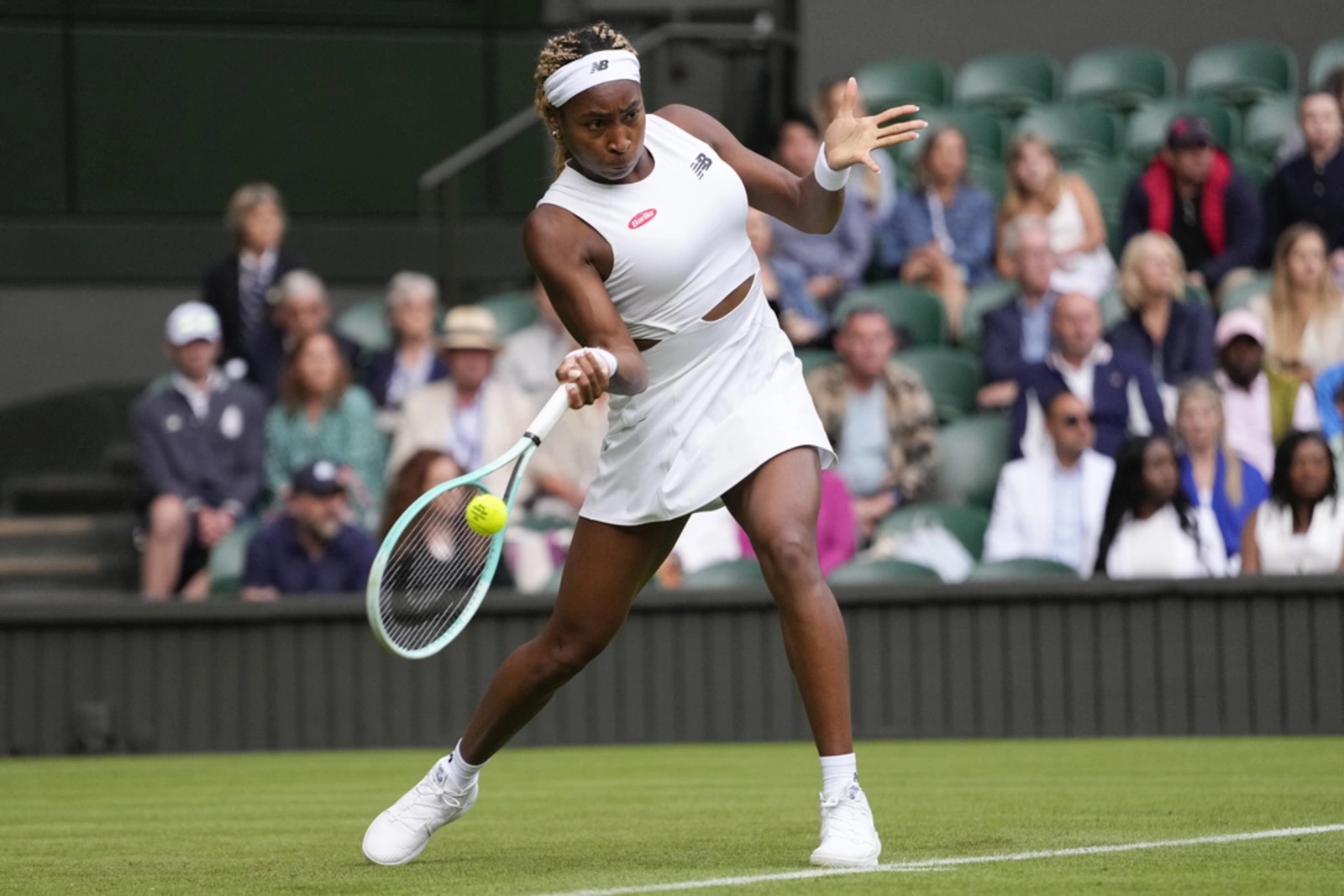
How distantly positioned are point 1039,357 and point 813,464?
5951mm

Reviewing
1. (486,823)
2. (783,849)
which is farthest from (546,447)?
(783,849)

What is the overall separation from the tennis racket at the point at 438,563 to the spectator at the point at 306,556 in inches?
175

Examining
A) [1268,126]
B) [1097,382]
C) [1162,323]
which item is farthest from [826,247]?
[1268,126]

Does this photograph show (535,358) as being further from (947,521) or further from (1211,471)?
(1211,471)

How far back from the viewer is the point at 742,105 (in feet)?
44.5

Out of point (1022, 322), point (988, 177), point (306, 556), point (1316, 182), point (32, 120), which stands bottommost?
point (306, 556)

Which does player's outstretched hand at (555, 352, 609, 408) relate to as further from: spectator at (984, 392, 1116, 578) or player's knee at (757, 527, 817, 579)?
spectator at (984, 392, 1116, 578)

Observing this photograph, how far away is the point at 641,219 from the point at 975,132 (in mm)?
8689

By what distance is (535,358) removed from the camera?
10648 mm

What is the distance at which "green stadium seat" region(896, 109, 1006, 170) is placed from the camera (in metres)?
13.1

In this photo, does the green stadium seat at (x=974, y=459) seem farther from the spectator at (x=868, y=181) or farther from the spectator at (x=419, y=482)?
the spectator at (x=419, y=482)

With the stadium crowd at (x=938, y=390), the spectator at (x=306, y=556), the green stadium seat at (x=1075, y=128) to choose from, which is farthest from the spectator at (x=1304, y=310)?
the spectator at (x=306, y=556)

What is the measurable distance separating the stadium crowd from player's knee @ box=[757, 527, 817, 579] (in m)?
4.65

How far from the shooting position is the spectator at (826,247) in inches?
449
